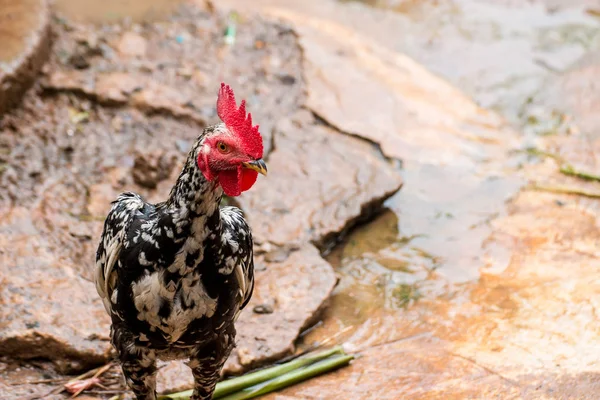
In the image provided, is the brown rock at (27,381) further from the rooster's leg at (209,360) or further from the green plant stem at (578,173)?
the green plant stem at (578,173)

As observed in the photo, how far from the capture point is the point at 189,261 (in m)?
2.81

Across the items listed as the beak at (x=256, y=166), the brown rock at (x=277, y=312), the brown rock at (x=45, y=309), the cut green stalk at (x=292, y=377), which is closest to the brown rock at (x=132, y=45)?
the brown rock at (x=45, y=309)

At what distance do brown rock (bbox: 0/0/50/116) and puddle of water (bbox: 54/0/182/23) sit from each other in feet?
2.16

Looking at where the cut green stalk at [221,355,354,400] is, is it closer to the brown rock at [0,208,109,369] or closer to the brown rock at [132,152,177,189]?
the brown rock at [0,208,109,369]

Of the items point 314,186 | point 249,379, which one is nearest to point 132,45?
point 314,186

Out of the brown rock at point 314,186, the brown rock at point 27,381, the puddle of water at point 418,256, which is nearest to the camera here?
the brown rock at point 27,381

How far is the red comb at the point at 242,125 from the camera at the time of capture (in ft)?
8.65

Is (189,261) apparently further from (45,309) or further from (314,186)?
(314,186)

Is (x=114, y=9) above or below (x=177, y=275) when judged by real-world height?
above

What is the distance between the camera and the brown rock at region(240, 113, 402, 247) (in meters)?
4.76

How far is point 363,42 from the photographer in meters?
7.39

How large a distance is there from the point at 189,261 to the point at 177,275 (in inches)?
3.1

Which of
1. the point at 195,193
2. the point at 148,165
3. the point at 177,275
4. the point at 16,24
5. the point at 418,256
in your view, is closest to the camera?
the point at 195,193

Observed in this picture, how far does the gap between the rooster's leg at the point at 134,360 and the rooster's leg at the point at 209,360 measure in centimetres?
19
